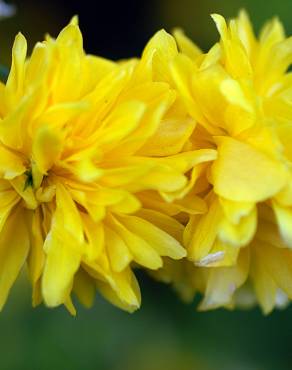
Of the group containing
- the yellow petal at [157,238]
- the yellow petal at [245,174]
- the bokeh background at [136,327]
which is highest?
the yellow petal at [245,174]

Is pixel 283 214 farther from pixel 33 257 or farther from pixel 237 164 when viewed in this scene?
pixel 33 257

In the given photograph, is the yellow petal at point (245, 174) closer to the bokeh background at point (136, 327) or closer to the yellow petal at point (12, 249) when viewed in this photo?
the yellow petal at point (12, 249)

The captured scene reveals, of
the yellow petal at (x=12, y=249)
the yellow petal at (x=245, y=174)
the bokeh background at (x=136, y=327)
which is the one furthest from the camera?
the bokeh background at (x=136, y=327)

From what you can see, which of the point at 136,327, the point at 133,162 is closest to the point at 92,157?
the point at 133,162

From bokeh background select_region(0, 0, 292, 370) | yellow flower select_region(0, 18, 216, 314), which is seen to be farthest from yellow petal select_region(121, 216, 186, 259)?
bokeh background select_region(0, 0, 292, 370)

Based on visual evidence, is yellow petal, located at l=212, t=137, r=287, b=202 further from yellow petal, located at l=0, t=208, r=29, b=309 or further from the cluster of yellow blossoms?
yellow petal, located at l=0, t=208, r=29, b=309

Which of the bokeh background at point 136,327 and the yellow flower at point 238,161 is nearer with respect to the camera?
the yellow flower at point 238,161

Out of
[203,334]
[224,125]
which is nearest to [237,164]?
[224,125]

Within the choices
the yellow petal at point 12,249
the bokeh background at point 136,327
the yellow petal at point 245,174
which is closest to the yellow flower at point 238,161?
the yellow petal at point 245,174
